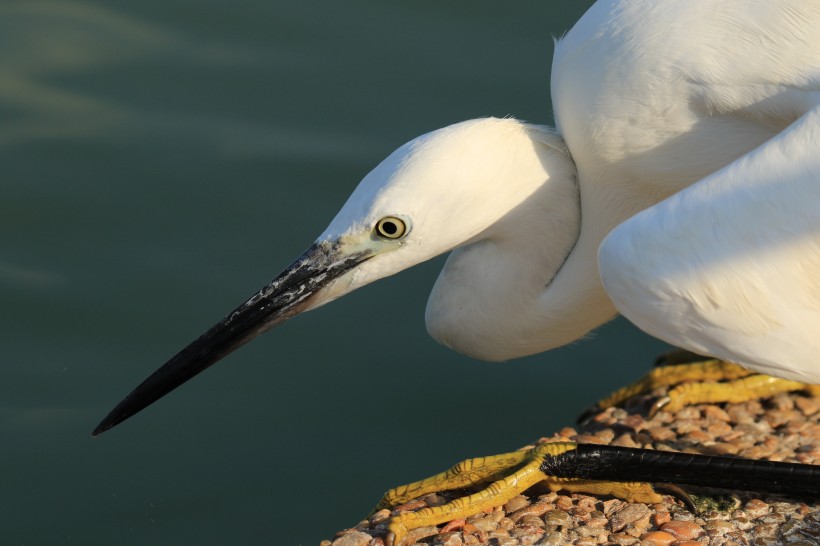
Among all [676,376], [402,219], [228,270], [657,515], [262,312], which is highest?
[228,270]

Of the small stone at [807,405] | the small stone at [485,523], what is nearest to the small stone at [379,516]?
the small stone at [485,523]

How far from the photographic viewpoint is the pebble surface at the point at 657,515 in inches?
175

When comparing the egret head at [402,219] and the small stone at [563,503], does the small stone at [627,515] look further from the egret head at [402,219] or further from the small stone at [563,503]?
the egret head at [402,219]

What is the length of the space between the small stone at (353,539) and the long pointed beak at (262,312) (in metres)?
0.86

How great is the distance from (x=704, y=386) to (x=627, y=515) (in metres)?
1.10

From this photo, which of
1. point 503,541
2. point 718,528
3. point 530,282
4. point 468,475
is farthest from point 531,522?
point 530,282

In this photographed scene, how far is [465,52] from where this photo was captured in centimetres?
809

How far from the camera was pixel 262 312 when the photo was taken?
476 centimetres

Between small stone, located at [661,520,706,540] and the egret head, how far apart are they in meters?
1.31

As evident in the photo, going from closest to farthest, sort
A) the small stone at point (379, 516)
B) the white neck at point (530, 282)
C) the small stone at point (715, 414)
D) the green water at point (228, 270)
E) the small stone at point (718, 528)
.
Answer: the small stone at point (718, 528) → the small stone at point (379, 516) → the white neck at point (530, 282) → the small stone at point (715, 414) → the green water at point (228, 270)

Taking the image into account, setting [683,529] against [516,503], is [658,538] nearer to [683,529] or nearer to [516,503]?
[683,529]

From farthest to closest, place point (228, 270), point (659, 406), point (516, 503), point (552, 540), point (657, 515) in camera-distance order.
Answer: point (228, 270) < point (659, 406) < point (516, 503) < point (657, 515) < point (552, 540)

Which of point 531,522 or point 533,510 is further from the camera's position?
point 533,510

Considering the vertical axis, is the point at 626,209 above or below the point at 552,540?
above
